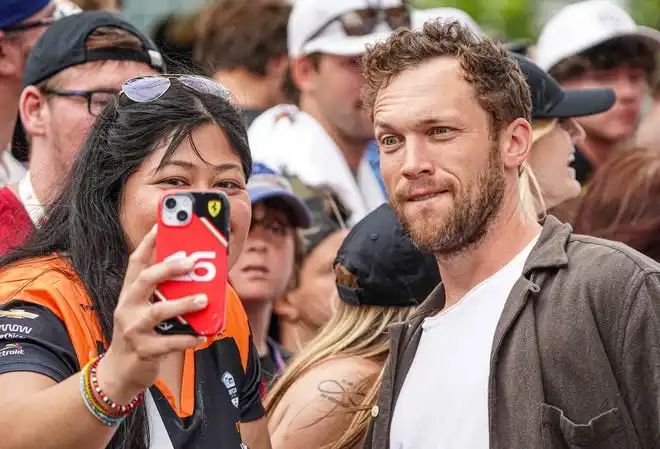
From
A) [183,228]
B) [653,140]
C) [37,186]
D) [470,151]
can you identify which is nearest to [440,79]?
[470,151]

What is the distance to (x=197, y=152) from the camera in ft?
10.2

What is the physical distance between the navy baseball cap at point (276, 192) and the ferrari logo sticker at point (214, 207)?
2.50 metres

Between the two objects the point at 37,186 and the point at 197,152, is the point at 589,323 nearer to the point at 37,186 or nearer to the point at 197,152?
the point at 197,152

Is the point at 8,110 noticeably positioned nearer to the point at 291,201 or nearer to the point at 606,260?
the point at 291,201

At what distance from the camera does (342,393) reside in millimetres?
3750

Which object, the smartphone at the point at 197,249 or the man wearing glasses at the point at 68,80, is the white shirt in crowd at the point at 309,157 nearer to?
the man wearing glasses at the point at 68,80

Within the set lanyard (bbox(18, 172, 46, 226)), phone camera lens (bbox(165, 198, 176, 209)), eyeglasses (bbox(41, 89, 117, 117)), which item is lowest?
lanyard (bbox(18, 172, 46, 226))

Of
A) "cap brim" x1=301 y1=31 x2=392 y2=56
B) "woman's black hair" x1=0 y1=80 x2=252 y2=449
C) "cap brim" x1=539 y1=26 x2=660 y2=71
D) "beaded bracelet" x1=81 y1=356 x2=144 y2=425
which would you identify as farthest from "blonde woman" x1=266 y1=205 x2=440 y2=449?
"cap brim" x1=539 y1=26 x2=660 y2=71

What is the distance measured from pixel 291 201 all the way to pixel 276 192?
0.09 m

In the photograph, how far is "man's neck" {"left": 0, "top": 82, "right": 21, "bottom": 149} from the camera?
492 cm

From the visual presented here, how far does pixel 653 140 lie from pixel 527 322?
4116 millimetres

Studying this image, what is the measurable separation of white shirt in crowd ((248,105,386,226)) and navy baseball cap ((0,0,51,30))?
51.5 inches

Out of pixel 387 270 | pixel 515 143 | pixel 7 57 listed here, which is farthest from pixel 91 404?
pixel 7 57

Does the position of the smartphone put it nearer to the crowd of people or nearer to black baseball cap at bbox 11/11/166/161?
the crowd of people
